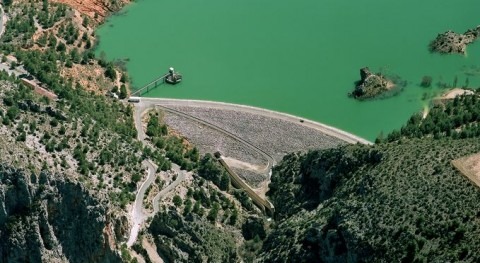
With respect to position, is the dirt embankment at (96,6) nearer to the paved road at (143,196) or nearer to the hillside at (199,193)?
the hillside at (199,193)

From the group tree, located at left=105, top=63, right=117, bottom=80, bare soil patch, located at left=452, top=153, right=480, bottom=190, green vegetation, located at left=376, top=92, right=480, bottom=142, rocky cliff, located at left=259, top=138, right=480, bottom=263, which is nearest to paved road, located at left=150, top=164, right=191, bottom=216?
rocky cliff, located at left=259, top=138, right=480, bottom=263

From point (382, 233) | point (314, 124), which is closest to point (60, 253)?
point (382, 233)

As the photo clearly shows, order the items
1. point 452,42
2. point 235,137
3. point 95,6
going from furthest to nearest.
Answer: point 95,6
point 452,42
point 235,137

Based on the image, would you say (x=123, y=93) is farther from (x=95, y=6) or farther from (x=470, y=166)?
(x=470, y=166)

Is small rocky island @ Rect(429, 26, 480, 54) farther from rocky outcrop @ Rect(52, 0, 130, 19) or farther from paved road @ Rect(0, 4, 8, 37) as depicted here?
paved road @ Rect(0, 4, 8, 37)

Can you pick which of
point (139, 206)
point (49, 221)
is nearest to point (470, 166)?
point (139, 206)

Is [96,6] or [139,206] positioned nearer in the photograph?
[139,206]
